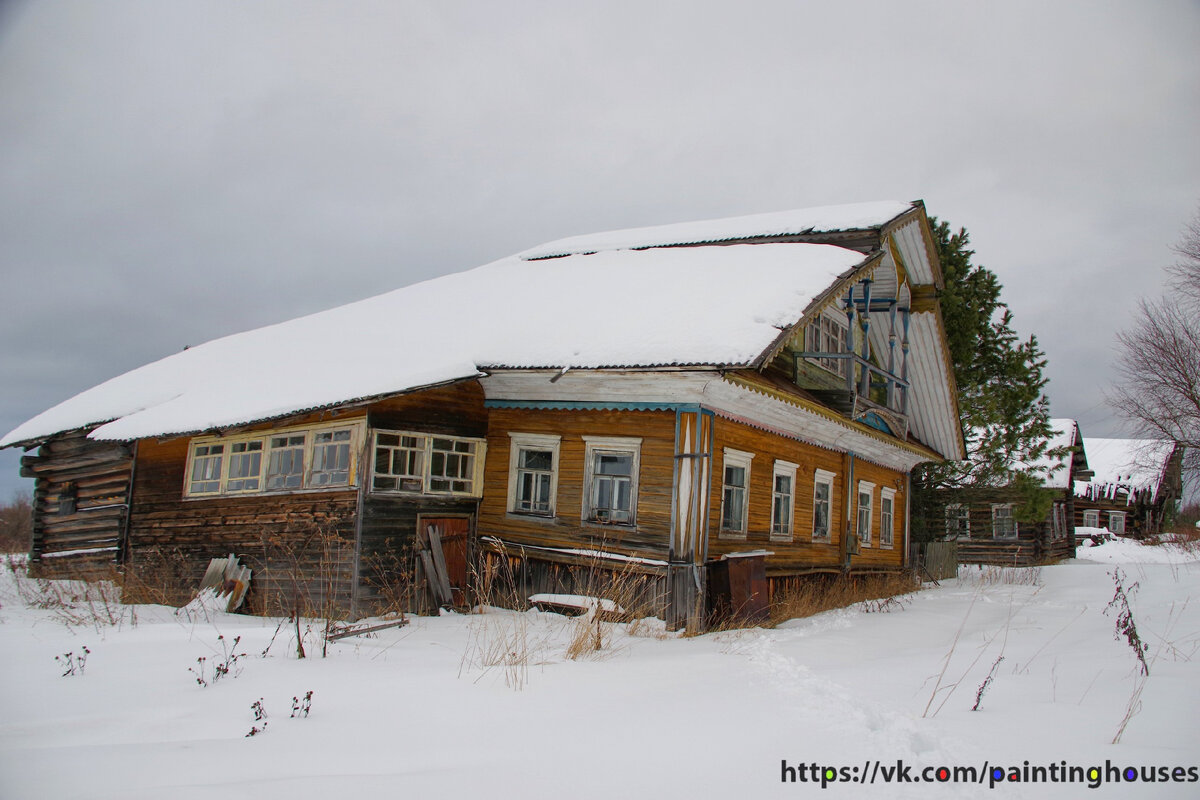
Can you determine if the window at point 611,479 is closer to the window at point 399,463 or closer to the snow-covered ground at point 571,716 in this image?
the window at point 399,463

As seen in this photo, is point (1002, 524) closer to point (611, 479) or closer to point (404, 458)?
point (611, 479)

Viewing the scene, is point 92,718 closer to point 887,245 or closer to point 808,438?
point 808,438

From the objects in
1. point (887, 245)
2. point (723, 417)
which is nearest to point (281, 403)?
point (723, 417)

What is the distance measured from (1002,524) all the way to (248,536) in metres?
27.7

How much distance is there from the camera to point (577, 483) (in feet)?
40.4

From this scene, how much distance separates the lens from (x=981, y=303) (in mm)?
23156

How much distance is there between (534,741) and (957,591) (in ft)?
54.2

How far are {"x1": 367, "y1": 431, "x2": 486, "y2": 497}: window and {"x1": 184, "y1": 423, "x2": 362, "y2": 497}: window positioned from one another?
1.42ft

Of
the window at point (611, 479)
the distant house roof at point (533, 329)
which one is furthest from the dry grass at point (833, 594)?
the distant house roof at point (533, 329)

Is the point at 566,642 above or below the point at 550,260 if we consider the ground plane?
below

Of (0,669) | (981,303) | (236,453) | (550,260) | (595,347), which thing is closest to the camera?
(0,669)

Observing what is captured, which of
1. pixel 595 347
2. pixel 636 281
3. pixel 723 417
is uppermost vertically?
pixel 636 281

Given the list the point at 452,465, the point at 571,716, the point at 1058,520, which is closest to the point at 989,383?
the point at 1058,520

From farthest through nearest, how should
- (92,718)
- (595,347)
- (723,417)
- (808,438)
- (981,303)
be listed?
(981,303), (808,438), (723,417), (595,347), (92,718)
